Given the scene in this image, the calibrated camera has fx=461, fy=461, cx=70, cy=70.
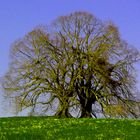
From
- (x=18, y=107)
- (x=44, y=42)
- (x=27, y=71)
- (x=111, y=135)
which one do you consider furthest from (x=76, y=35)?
→ (x=111, y=135)

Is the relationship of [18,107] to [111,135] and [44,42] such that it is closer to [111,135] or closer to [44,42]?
[44,42]

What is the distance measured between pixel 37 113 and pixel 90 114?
19.7 ft

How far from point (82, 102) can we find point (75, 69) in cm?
383

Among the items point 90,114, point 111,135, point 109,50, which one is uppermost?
point 109,50

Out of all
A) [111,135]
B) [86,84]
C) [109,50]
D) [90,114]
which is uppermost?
[109,50]

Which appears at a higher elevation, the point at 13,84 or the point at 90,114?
the point at 13,84

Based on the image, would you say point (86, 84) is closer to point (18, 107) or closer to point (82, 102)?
point (82, 102)

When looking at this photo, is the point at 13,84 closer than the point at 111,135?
No

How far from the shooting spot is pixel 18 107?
5197 centimetres

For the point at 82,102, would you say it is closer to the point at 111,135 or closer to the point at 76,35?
the point at 76,35

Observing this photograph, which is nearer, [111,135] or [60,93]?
[111,135]

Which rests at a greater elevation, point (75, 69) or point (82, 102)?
point (75, 69)

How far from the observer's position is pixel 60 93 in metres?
51.3

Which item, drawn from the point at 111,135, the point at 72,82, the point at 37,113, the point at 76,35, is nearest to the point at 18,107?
the point at 37,113
